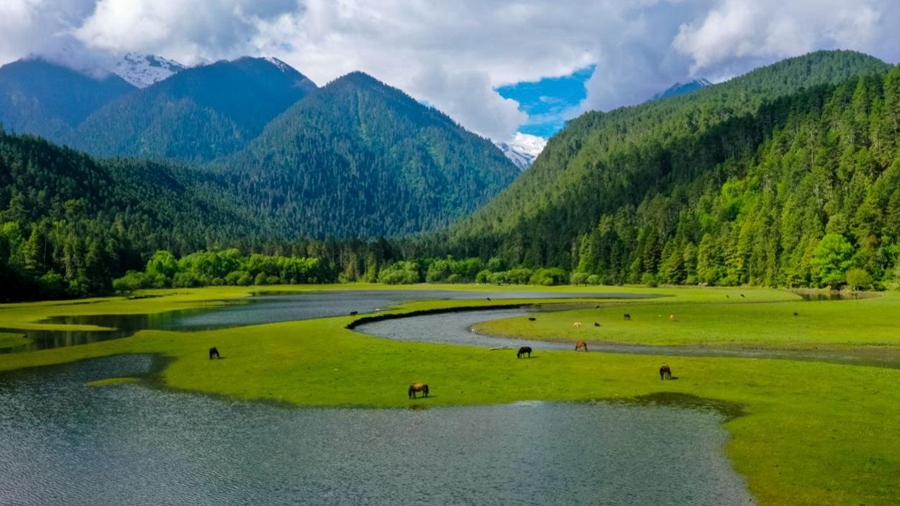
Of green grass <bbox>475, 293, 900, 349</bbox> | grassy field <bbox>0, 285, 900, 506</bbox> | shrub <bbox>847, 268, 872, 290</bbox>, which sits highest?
shrub <bbox>847, 268, 872, 290</bbox>

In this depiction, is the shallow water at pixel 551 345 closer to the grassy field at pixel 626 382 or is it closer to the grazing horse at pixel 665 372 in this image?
the grassy field at pixel 626 382

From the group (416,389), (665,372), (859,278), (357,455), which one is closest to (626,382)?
(665,372)

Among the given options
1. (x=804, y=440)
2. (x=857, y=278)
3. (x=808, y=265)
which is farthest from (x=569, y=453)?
(x=808, y=265)

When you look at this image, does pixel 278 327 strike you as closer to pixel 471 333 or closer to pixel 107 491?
pixel 471 333

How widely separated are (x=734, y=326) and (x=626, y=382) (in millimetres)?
39155

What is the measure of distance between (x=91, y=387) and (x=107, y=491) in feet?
76.2

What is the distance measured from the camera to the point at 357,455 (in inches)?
1105

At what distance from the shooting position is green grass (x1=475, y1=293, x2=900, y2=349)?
63.0 m

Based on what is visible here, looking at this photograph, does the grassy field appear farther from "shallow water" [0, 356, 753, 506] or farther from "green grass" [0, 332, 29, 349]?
"green grass" [0, 332, 29, 349]

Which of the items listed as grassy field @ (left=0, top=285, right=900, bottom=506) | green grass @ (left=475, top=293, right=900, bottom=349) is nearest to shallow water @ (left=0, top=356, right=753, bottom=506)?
grassy field @ (left=0, top=285, right=900, bottom=506)

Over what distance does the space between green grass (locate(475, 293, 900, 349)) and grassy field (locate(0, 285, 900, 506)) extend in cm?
75

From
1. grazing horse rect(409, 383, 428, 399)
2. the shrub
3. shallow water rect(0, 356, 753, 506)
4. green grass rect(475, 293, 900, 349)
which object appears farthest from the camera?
the shrub

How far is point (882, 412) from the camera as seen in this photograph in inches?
1298

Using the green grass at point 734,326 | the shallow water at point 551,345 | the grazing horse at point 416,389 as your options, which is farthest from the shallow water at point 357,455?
the green grass at point 734,326
